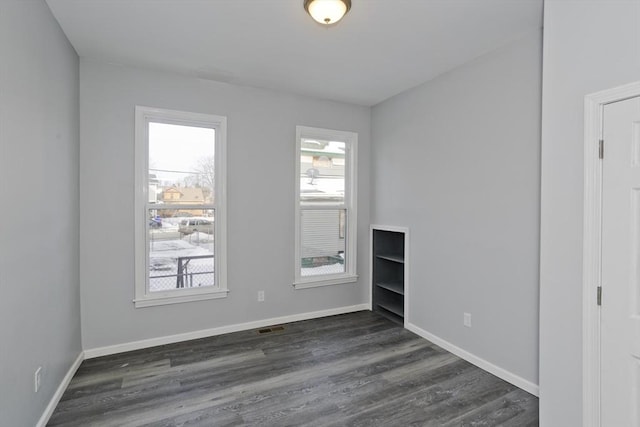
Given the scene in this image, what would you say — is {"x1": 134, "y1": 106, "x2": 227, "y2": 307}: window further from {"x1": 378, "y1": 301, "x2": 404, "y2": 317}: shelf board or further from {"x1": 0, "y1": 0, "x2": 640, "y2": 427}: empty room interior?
{"x1": 378, "y1": 301, "x2": 404, "y2": 317}: shelf board

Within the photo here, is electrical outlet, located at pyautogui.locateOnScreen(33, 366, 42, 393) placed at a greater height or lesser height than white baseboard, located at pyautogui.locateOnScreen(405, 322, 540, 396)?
greater

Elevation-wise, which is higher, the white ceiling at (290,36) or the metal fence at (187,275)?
the white ceiling at (290,36)

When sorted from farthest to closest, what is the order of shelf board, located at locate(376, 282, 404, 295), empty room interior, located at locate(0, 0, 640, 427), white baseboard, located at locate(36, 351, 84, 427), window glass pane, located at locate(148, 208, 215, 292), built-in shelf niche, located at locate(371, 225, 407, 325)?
built-in shelf niche, located at locate(371, 225, 407, 325) → shelf board, located at locate(376, 282, 404, 295) → window glass pane, located at locate(148, 208, 215, 292) → white baseboard, located at locate(36, 351, 84, 427) → empty room interior, located at locate(0, 0, 640, 427)

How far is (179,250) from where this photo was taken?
354 cm

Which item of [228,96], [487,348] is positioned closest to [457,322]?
[487,348]

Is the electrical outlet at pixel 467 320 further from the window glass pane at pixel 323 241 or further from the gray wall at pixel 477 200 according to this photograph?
the window glass pane at pixel 323 241

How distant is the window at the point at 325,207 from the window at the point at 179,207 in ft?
3.16

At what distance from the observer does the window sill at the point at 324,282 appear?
163 inches

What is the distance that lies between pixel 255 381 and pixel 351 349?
104 centimetres

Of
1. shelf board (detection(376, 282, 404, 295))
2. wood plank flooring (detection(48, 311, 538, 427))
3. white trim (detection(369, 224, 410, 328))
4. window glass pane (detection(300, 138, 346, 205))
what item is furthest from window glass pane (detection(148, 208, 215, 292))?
shelf board (detection(376, 282, 404, 295))

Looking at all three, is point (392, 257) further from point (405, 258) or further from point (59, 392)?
point (59, 392)

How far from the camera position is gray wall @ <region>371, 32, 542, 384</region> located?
2.64 m

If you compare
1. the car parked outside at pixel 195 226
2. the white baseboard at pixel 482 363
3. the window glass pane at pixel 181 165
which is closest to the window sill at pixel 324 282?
the white baseboard at pixel 482 363

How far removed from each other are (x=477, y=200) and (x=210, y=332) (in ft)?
10.1
